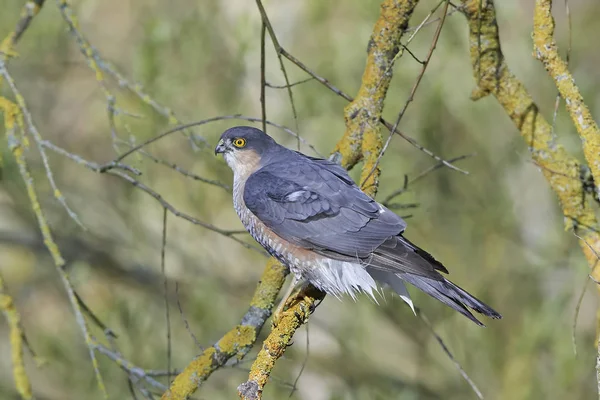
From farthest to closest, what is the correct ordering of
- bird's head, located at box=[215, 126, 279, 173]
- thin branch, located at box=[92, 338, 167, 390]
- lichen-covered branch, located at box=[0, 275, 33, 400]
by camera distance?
bird's head, located at box=[215, 126, 279, 173]
thin branch, located at box=[92, 338, 167, 390]
lichen-covered branch, located at box=[0, 275, 33, 400]

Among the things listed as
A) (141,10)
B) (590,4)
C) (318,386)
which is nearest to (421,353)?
(318,386)

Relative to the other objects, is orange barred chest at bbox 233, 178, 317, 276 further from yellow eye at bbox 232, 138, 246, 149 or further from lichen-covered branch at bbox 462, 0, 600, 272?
lichen-covered branch at bbox 462, 0, 600, 272

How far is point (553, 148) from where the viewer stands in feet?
14.1

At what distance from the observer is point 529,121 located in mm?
4375

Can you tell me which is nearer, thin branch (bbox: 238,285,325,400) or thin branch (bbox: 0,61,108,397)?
thin branch (bbox: 238,285,325,400)

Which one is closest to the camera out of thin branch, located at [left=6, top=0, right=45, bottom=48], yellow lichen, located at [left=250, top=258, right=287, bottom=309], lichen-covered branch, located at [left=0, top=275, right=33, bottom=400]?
lichen-covered branch, located at [left=0, top=275, right=33, bottom=400]

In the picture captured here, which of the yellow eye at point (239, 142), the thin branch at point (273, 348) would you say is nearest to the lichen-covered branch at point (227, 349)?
the thin branch at point (273, 348)

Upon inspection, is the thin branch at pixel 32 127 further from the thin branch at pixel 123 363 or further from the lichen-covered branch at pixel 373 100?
the lichen-covered branch at pixel 373 100

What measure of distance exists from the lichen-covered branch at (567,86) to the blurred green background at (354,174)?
2.86 metres

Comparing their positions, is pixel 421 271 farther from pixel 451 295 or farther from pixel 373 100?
pixel 373 100

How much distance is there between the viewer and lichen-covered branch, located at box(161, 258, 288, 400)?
3.42 m

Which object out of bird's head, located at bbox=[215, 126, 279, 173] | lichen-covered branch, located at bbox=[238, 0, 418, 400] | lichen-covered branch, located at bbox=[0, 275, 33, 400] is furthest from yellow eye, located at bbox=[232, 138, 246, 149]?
lichen-covered branch, located at bbox=[0, 275, 33, 400]

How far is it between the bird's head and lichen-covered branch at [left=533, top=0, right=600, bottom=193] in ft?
6.22

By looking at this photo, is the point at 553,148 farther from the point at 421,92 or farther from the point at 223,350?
the point at 421,92
